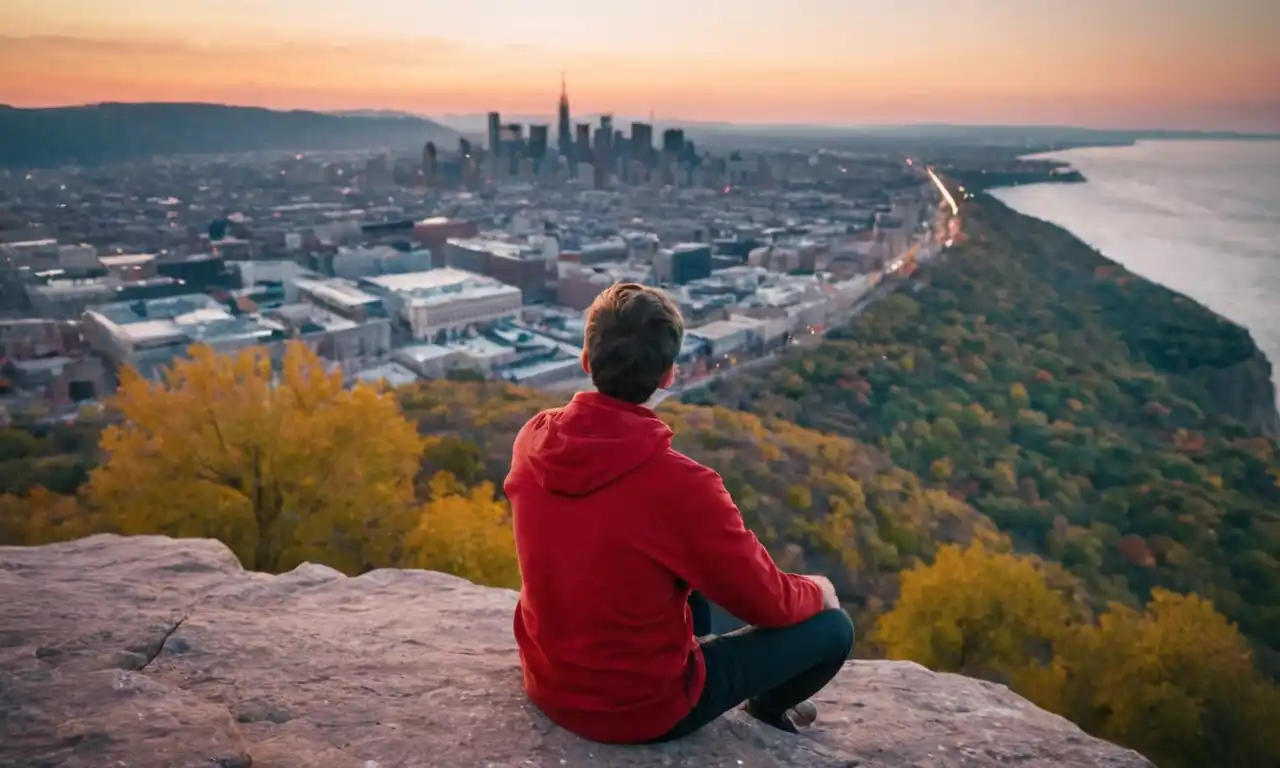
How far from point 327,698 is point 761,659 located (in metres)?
1.20

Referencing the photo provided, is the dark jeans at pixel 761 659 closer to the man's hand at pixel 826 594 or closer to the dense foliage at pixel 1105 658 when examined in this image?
the man's hand at pixel 826 594

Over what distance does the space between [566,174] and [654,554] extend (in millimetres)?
43250

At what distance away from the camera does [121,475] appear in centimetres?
674

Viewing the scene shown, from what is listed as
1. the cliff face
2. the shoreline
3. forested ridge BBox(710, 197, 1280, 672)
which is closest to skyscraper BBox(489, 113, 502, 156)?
forested ridge BBox(710, 197, 1280, 672)

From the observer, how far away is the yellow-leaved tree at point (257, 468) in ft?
21.6

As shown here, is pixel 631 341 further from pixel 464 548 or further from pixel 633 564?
pixel 464 548

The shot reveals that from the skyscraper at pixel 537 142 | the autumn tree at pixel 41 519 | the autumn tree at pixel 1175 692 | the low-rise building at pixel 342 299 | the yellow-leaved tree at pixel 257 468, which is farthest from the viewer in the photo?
the skyscraper at pixel 537 142

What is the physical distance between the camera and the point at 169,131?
2186 centimetres

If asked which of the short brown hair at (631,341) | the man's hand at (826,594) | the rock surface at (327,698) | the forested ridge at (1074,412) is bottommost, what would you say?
the forested ridge at (1074,412)

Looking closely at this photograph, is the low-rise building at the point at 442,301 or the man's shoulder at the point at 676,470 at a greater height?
the man's shoulder at the point at 676,470

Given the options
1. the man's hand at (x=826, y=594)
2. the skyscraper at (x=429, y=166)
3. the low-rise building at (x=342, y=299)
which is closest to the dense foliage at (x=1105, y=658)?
the man's hand at (x=826, y=594)

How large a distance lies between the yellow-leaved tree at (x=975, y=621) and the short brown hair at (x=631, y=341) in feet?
20.9

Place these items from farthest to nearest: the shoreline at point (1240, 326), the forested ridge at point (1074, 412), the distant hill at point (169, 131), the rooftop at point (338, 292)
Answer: the rooftop at point (338, 292)
the distant hill at point (169, 131)
the forested ridge at point (1074, 412)
the shoreline at point (1240, 326)

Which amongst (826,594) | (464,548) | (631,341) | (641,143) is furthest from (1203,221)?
(641,143)
